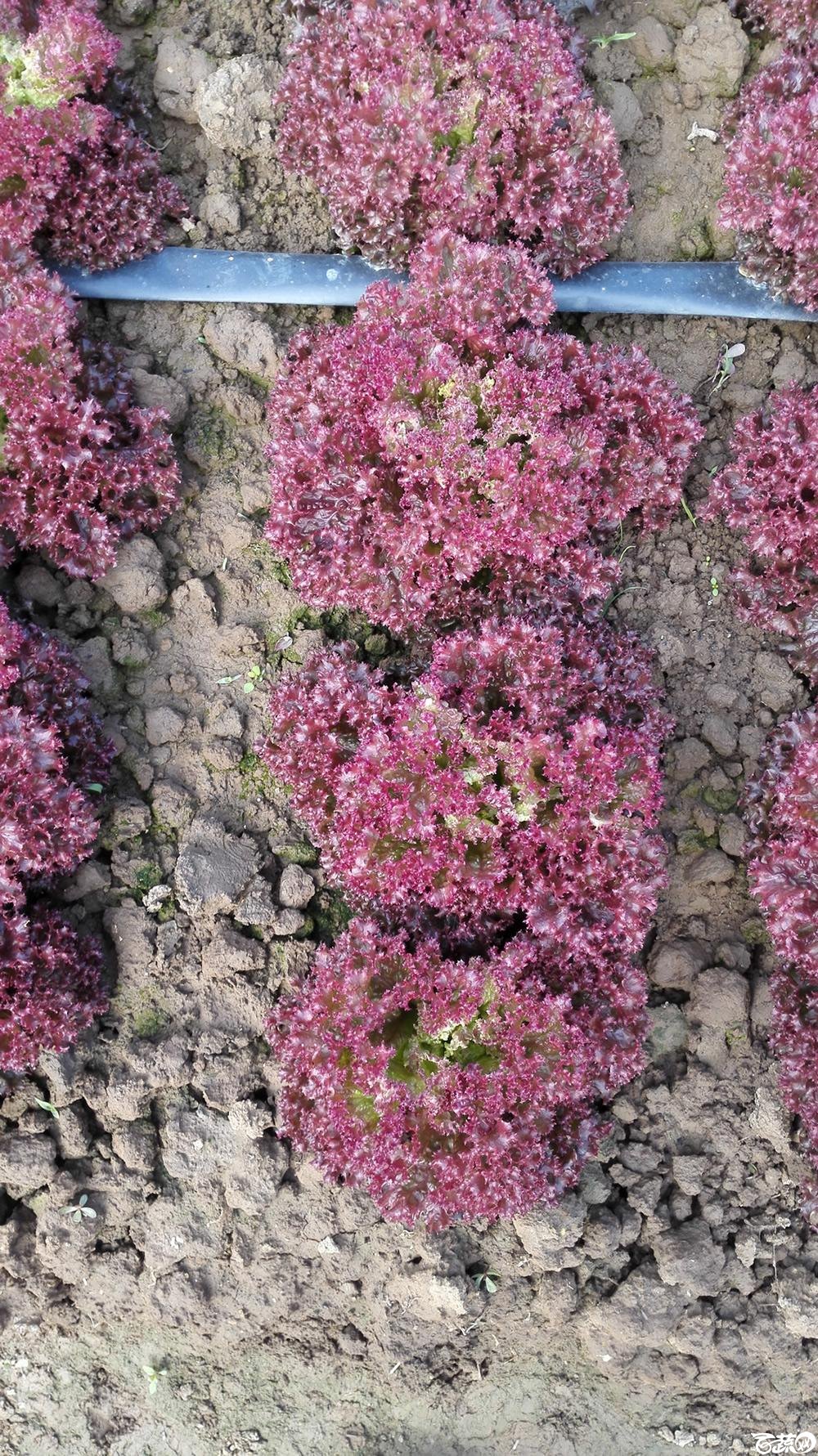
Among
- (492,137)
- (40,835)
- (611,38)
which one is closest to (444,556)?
(492,137)

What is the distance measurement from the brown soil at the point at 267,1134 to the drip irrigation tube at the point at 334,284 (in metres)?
0.09

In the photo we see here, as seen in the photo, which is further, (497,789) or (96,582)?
(96,582)

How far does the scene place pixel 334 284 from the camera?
3643 mm

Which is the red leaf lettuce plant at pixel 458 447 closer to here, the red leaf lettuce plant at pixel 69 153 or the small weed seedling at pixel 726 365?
the small weed seedling at pixel 726 365

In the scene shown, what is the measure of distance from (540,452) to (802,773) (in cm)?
125

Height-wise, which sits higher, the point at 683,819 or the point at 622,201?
the point at 622,201

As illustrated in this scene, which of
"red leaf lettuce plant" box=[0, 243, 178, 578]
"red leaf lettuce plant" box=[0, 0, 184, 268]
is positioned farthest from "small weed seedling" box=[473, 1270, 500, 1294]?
"red leaf lettuce plant" box=[0, 0, 184, 268]

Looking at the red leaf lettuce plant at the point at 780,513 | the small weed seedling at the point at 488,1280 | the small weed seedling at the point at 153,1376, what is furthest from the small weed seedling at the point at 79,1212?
the red leaf lettuce plant at the point at 780,513

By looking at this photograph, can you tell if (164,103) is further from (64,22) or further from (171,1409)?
(171,1409)

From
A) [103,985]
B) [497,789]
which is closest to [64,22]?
[497,789]

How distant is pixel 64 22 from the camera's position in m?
3.28

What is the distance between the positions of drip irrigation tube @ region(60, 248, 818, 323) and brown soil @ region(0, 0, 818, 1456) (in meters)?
0.09

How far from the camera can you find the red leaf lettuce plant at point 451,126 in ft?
11.0

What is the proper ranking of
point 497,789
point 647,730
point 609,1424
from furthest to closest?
point 609,1424 < point 647,730 < point 497,789
